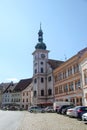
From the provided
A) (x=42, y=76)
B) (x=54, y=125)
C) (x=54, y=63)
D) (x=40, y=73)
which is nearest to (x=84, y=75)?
(x=54, y=125)

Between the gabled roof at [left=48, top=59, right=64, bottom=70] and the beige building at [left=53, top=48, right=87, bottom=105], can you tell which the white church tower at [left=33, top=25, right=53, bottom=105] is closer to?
the gabled roof at [left=48, top=59, right=64, bottom=70]

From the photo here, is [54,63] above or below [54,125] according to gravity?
above

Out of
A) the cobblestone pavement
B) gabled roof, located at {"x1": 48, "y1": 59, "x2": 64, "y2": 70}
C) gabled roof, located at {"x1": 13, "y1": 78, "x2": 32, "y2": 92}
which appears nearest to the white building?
gabled roof, located at {"x1": 48, "y1": 59, "x2": 64, "y2": 70}

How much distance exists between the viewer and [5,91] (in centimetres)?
10806

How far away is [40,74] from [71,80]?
70.0ft

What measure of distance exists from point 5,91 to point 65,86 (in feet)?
208

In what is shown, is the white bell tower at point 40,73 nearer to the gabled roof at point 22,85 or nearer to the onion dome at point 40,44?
the onion dome at point 40,44

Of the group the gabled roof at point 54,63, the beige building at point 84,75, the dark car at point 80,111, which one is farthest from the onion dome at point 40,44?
the dark car at point 80,111

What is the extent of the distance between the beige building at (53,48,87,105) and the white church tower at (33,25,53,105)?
353 inches

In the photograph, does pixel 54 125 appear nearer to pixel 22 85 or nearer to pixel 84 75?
pixel 84 75

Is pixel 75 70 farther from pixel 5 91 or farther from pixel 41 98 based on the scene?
pixel 5 91

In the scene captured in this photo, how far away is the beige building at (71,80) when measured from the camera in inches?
1641

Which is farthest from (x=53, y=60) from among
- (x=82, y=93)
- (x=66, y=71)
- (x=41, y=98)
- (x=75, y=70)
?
(x=82, y=93)

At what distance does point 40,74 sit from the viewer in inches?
2628
